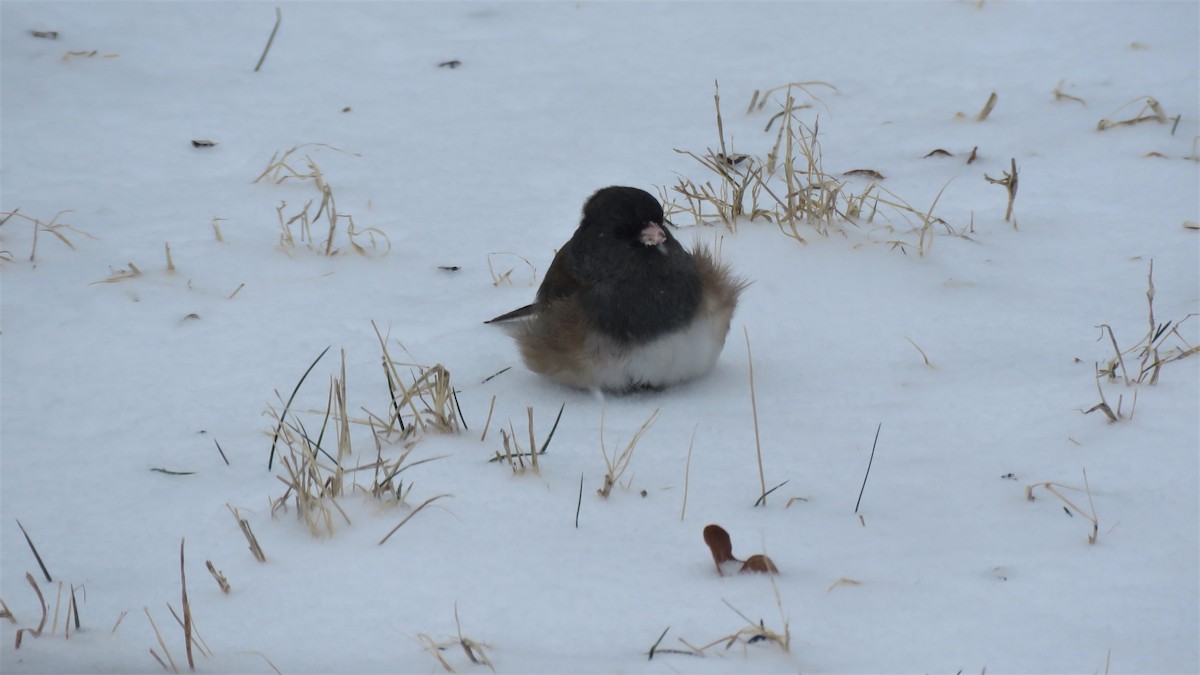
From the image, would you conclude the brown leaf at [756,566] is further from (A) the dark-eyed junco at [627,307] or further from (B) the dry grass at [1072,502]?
(A) the dark-eyed junco at [627,307]

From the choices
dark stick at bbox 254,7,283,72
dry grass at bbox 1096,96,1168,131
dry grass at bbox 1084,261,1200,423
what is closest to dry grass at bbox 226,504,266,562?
dry grass at bbox 1084,261,1200,423

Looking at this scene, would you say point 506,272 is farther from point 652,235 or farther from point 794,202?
Answer: point 794,202

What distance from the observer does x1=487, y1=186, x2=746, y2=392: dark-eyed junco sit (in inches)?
112

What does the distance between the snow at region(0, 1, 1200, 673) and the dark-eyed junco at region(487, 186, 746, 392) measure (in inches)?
4.6

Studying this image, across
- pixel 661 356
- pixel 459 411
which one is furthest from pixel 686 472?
pixel 459 411

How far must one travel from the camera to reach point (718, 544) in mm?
2082

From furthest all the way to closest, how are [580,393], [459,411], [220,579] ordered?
[580,393], [459,411], [220,579]

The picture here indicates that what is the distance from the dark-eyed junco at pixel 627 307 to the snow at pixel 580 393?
0.12 m

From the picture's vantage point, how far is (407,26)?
5.50 metres

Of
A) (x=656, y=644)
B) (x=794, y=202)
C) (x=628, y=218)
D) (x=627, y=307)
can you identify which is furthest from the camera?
(x=794, y=202)

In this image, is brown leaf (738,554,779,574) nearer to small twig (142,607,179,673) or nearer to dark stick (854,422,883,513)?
dark stick (854,422,883,513)

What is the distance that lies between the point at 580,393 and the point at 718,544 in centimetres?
105

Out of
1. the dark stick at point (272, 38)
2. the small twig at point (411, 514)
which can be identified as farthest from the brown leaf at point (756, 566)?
the dark stick at point (272, 38)

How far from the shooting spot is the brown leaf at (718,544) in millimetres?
2078
